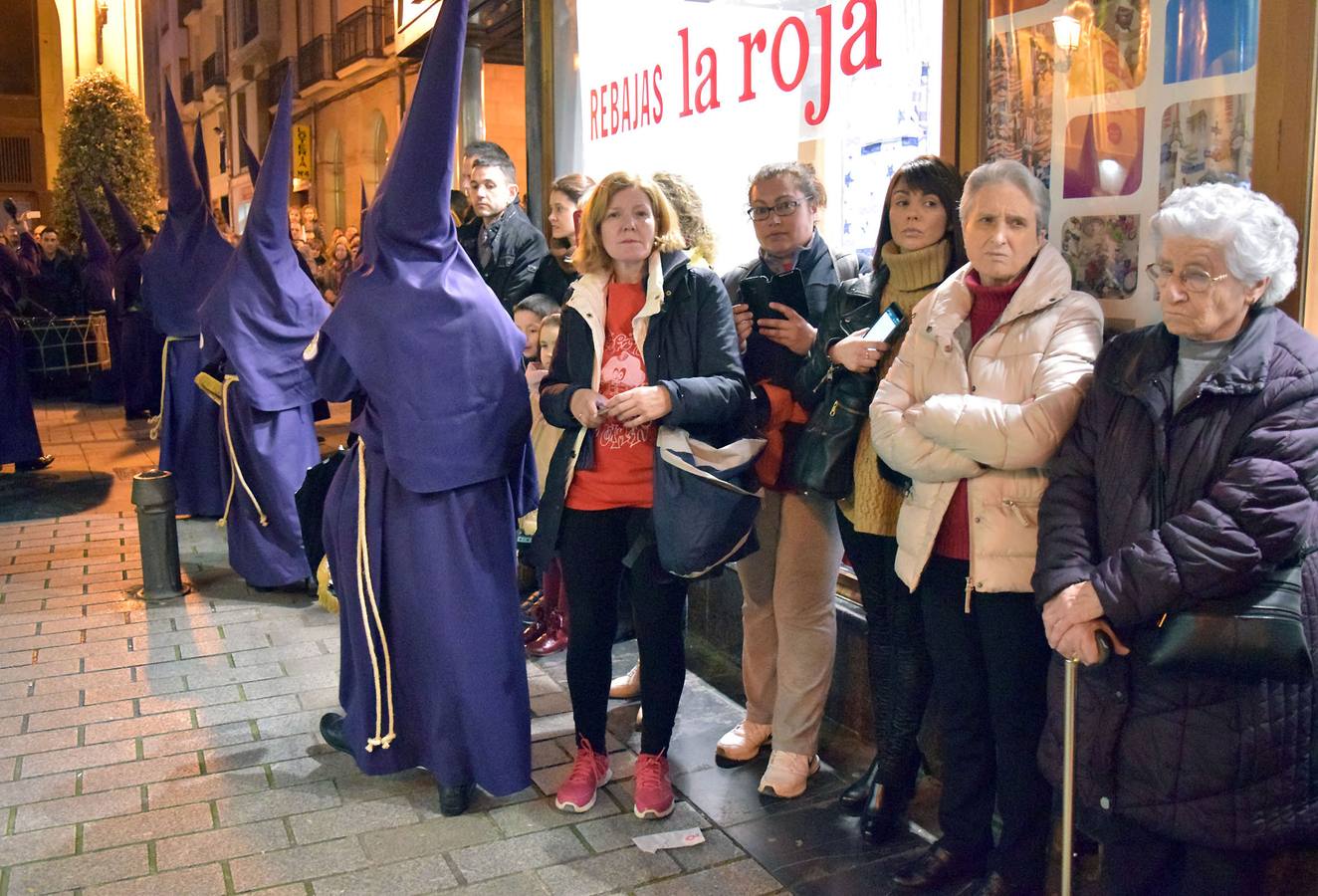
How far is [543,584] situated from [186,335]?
3.64m

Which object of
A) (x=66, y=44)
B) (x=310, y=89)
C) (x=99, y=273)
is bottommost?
(x=99, y=273)

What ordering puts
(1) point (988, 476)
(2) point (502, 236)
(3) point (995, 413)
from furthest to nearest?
1. (2) point (502, 236)
2. (1) point (988, 476)
3. (3) point (995, 413)

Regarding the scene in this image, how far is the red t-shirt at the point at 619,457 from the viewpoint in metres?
3.74

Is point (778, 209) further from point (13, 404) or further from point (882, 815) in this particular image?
point (13, 404)

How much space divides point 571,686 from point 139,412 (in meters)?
10.4

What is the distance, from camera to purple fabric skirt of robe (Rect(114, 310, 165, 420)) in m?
12.6

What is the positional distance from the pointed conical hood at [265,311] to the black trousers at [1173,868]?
172 inches

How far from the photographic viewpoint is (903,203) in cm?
346

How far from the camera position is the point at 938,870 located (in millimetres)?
3316

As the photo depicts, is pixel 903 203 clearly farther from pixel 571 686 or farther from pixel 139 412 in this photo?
pixel 139 412

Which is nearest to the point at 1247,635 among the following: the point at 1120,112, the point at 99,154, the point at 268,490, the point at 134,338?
the point at 1120,112

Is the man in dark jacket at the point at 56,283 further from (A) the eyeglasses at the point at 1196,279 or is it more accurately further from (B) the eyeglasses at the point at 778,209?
(A) the eyeglasses at the point at 1196,279

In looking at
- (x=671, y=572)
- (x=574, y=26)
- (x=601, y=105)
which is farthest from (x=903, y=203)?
(x=574, y=26)

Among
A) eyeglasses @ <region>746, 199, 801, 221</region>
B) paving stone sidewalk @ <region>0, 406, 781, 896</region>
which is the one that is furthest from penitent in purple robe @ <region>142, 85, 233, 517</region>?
eyeglasses @ <region>746, 199, 801, 221</region>
